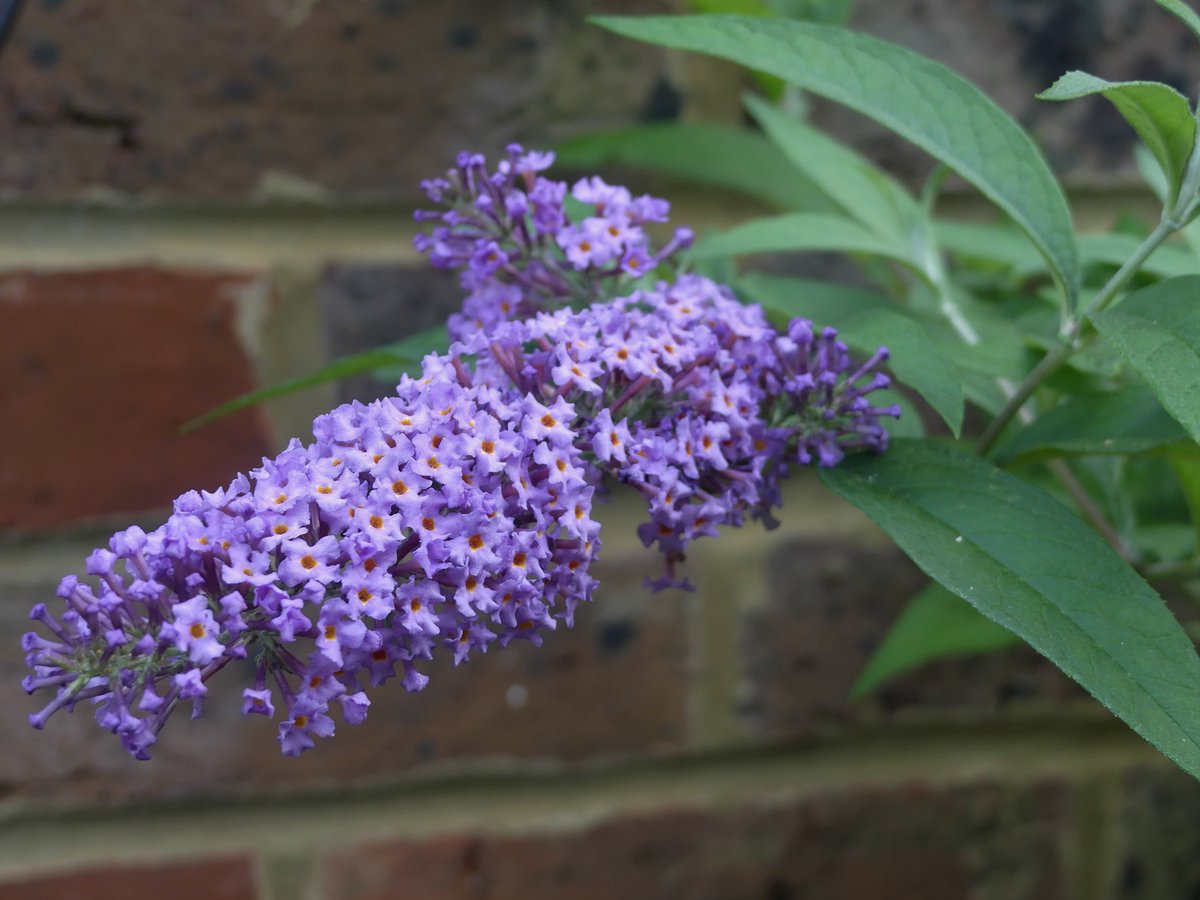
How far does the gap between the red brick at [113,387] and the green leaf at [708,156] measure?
224 millimetres

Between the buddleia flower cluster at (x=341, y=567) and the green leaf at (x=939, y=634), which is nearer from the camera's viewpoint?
the buddleia flower cluster at (x=341, y=567)

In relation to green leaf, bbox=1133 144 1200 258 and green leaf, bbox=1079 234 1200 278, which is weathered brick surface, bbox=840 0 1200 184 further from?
green leaf, bbox=1079 234 1200 278

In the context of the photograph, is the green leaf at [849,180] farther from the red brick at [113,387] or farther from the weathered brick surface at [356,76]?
the red brick at [113,387]

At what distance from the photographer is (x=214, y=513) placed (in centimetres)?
32

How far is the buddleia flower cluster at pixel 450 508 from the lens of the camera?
1.01 feet

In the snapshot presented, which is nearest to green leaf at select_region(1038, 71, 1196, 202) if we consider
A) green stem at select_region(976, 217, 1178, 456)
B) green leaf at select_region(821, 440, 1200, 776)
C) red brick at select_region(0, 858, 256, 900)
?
green stem at select_region(976, 217, 1178, 456)

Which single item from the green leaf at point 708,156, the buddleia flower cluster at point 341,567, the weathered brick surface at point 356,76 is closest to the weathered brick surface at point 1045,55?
the weathered brick surface at point 356,76

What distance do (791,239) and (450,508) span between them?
0.23 metres

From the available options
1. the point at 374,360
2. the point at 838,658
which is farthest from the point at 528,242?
the point at 838,658

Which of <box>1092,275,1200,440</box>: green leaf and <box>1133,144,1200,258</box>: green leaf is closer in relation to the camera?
<box>1092,275,1200,440</box>: green leaf

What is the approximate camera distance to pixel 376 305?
2.30 ft

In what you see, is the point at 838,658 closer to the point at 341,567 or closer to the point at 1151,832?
the point at 1151,832

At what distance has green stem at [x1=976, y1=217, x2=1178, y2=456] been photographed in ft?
1.39

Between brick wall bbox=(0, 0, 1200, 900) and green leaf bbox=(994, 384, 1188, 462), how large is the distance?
1.04 ft
